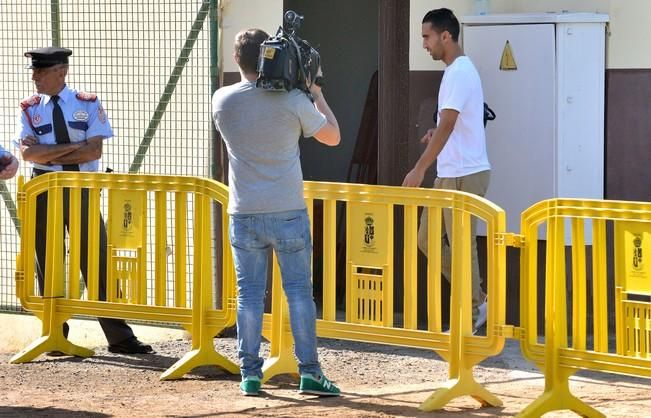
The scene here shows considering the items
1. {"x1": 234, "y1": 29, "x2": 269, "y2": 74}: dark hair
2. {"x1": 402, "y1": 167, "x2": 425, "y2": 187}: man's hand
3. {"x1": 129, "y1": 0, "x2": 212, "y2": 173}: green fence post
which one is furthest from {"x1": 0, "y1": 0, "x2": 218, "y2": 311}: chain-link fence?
{"x1": 234, "y1": 29, "x2": 269, "y2": 74}: dark hair

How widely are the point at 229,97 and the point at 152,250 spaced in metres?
2.07

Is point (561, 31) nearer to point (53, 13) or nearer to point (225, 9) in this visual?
point (225, 9)

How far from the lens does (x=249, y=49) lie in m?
6.63

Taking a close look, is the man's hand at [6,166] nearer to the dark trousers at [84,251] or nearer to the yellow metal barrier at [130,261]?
the yellow metal barrier at [130,261]

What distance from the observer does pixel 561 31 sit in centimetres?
829

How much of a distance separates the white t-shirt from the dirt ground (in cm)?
123

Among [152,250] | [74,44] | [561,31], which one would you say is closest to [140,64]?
[74,44]

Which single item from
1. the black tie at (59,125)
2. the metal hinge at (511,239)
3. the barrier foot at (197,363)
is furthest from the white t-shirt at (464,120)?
the black tie at (59,125)

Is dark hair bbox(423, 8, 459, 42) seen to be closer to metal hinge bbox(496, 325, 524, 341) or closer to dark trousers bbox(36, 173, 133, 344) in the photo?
metal hinge bbox(496, 325, 524, 341)

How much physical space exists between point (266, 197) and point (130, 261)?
1582 millimetres

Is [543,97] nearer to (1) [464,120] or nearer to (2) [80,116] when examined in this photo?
(1) [464,120]

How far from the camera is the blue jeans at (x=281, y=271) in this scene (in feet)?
22.1

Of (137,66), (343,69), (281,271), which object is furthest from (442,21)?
(343,69)

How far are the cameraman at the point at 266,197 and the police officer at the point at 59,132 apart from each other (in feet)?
5.53
